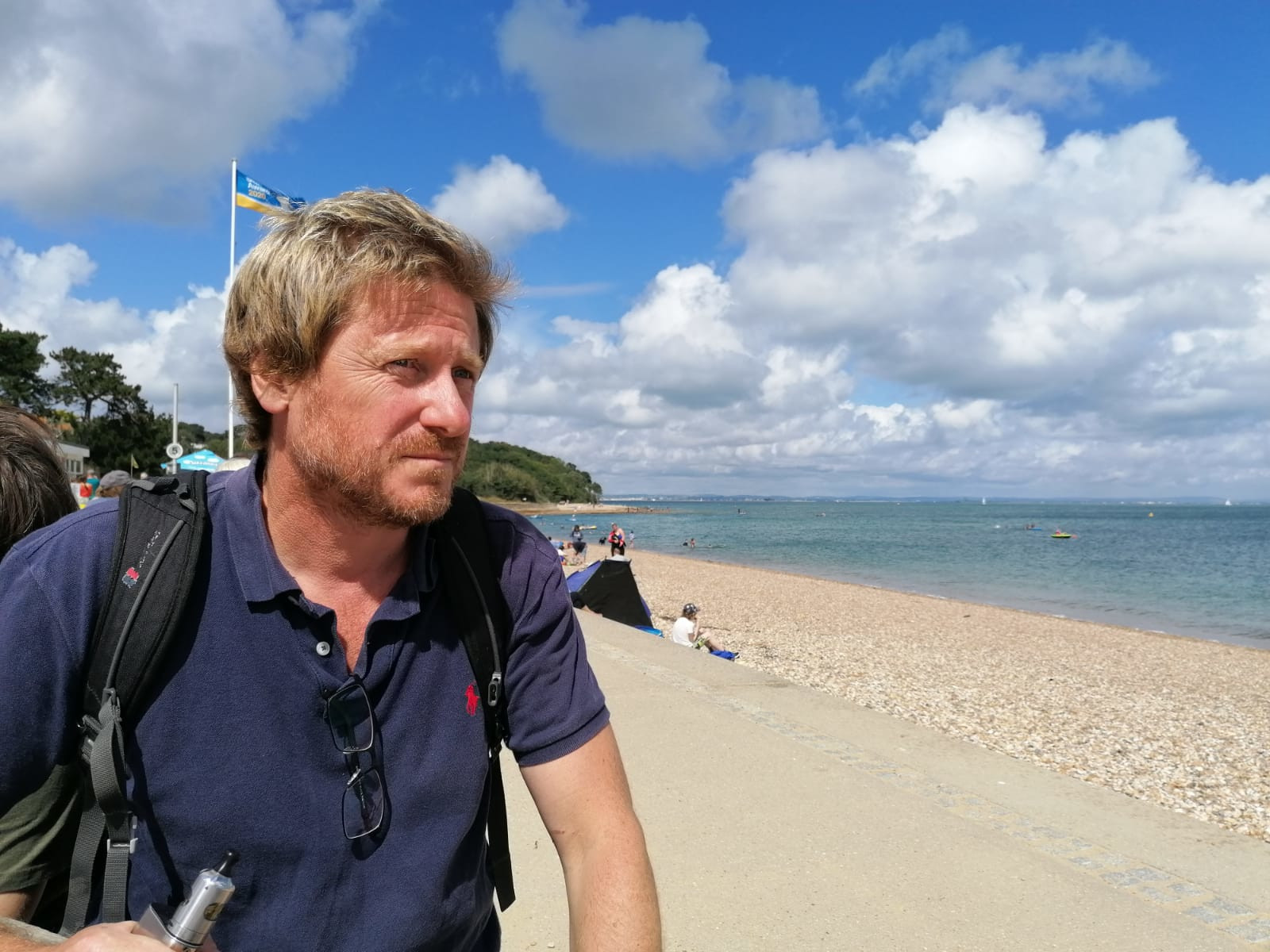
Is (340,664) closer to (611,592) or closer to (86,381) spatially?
(611,592)

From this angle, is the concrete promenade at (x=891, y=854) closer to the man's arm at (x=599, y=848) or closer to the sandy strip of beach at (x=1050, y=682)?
the man's arm at (x=599, y=848)

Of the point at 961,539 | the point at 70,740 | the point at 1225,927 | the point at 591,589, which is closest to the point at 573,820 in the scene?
the point at 70,740

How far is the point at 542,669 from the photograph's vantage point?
1471 millimetres

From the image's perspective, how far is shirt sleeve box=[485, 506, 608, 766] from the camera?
4.75 feet

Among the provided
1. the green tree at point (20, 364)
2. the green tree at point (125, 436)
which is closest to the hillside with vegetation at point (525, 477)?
the green tree at point (125, 436)

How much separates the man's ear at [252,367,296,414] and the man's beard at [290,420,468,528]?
0.31 feet

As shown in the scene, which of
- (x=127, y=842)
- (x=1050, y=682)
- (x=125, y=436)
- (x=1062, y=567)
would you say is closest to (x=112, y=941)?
(x=127, y=842)

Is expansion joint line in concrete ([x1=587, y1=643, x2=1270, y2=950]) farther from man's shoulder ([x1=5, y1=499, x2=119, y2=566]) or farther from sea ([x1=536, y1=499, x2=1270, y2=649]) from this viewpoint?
sea ([x1=536, y1=499, x2=1270, y2=649])

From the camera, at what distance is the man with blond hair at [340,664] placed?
1243 millimetres

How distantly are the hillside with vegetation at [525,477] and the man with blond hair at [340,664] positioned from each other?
115427 millimetres

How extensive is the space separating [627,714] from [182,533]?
525 centimetres

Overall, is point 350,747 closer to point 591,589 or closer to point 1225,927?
point 1225,927

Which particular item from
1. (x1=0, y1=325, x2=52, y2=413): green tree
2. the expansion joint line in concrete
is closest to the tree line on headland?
(x1=0, y1=325, x2=52, y2=413): green tree

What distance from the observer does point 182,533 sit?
130 cm
